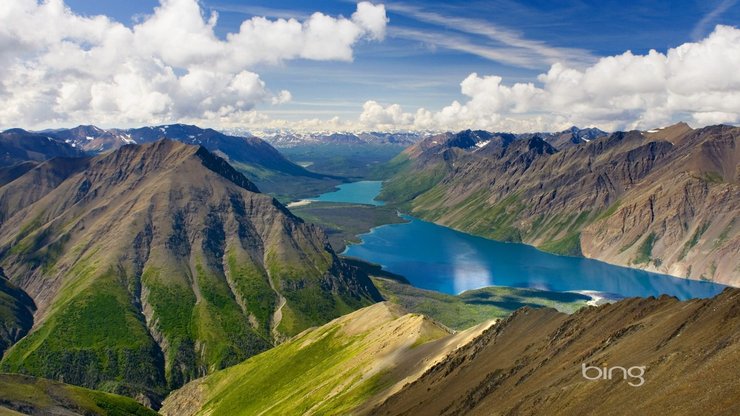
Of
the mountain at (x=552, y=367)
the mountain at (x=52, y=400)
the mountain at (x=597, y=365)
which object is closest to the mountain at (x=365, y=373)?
the mountain at (x=552, y=367)

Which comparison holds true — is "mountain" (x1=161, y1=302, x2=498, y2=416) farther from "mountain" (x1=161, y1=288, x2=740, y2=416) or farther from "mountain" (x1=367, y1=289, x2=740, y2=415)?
"mountain" (x1=367, y1=289, x2=740, y2=415)

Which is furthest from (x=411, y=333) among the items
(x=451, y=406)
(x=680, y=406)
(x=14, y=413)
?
(x=680, y=406)

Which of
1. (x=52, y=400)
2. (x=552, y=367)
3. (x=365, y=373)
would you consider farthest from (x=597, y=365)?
(x=52, y=400)

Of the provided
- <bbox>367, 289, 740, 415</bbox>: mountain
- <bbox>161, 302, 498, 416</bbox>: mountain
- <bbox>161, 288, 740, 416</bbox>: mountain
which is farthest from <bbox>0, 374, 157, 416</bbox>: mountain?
<bbox>367, 289, 740, 415</bbox>: mountain

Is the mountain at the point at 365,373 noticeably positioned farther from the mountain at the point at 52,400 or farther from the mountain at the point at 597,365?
the mountain at the point at 52,400

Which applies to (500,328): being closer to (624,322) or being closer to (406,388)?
(406,388)
